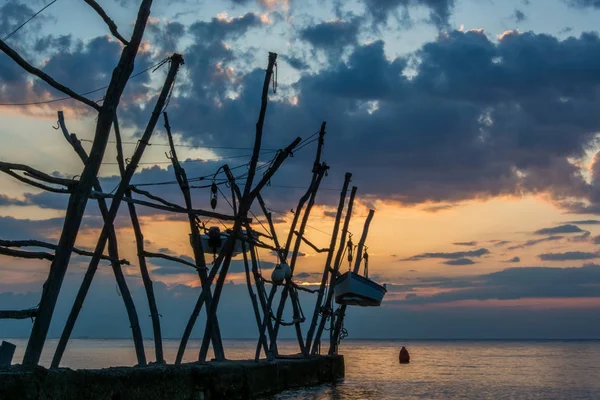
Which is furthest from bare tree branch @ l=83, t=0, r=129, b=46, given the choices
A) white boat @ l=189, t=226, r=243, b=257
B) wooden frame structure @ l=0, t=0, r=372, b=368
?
white boat @ l=189, t=226, r=243, b=257

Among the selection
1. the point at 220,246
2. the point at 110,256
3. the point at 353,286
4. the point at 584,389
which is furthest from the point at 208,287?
the point at 584,389

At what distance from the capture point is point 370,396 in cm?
2761

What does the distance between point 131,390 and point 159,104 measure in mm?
5984

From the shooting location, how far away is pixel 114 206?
15555 millimetres

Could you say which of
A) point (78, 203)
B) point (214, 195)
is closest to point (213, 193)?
point (214, 195)

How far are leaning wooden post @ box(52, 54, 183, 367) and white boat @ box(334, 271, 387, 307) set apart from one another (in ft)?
45.2

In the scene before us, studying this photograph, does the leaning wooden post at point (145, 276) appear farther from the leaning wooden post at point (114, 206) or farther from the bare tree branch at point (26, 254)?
the bare tree branch at point (26, 254)

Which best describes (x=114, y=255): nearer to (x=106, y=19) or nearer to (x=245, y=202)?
(x=245, y=202)

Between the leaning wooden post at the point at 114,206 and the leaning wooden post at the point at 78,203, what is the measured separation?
10.5 feet

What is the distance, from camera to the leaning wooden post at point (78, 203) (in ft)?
38.2

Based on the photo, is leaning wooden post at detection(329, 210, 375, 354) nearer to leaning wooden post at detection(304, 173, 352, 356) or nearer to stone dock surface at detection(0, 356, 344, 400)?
leaning wooden post at detection(304, 173, 352, 356)

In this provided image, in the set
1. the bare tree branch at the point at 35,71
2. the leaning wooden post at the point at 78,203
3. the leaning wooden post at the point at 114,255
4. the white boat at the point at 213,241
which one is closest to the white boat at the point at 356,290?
the white boat at the point at 213,241

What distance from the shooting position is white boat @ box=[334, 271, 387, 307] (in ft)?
92.8

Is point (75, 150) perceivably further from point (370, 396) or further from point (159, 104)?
point (370, 396)
